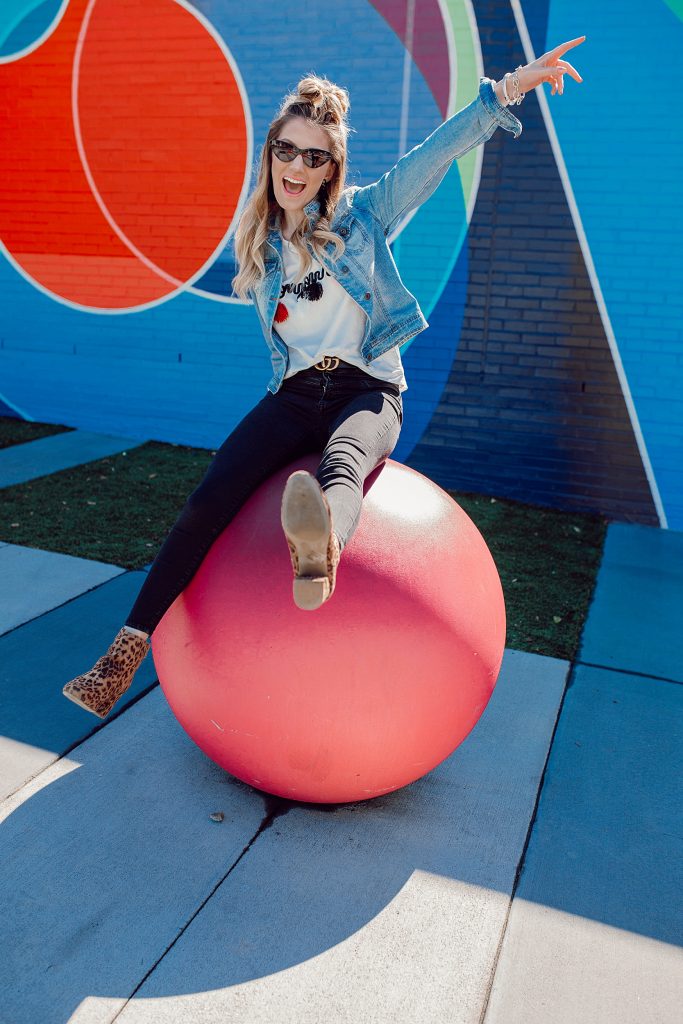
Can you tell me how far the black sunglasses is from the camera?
3092 mm

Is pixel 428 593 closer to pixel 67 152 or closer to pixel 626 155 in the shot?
pixel 626 155

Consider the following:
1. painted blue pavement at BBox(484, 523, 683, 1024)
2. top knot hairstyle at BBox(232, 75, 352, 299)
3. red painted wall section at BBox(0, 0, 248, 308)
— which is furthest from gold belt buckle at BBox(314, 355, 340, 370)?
red painted wall section at BBox(0, 0, 248, 308)

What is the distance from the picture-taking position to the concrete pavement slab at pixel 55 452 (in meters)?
6.94

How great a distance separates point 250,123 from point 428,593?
566cm

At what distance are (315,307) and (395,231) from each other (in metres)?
3.95

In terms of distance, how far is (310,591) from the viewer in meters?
2.36

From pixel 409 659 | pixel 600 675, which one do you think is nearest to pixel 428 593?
pixel 409 659

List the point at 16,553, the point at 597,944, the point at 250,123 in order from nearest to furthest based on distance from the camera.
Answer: the point at 597,944 → the point at 16,553 → the point at 250,123

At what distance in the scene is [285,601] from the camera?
8.78 feet

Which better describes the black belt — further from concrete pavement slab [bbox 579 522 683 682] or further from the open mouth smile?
concrete pavement slab [bbox 579 522 683 682]

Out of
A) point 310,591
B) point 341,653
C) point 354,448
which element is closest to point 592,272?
point 354,448

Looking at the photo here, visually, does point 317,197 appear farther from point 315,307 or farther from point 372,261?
point 315,307

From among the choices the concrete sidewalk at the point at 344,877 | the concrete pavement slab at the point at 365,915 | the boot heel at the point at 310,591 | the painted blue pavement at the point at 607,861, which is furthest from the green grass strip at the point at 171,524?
the boot heel at the point at 310,591

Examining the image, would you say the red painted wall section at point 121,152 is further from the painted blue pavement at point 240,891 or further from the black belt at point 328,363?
the painted blue pavement at point 240,891
